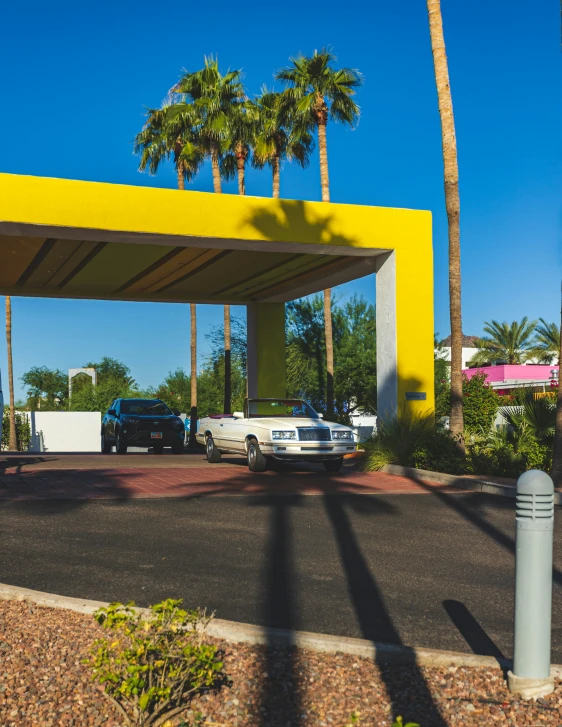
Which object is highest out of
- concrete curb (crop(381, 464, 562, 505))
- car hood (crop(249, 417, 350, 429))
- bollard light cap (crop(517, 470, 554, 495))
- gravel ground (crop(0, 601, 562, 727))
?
bollard light cap (crop(517, 470, 554, 495))

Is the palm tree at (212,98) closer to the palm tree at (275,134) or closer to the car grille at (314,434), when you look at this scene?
the palm tree at (275,134)

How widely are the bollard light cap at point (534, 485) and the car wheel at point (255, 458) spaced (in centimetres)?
1110

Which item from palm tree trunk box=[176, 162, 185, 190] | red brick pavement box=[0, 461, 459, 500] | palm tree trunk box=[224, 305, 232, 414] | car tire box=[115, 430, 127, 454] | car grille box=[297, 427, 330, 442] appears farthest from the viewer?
palm tree trunk box=[176, 162, 185, 190]

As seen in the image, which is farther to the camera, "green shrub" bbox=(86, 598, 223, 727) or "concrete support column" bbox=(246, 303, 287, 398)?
"concrete support column" bbox=(246, 303, 287, 398)

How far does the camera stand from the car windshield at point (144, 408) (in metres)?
22.8

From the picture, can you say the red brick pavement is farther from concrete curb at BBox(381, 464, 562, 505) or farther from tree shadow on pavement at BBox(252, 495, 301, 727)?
tree shadow on pavement at BBox(252, 495, 301, 727)

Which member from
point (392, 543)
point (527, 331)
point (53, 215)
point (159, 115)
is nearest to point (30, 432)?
point (159, 115)

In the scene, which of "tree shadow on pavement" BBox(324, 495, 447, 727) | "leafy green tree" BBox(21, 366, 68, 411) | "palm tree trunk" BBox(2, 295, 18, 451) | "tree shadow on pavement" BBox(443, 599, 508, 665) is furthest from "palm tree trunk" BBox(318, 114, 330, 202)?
"leafy green tree" BBox(21, 366, 68, 411)

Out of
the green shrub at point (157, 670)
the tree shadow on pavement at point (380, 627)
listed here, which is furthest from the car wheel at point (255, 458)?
the green shrub at point (157, 670)

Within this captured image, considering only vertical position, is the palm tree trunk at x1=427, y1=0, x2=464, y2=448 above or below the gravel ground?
above

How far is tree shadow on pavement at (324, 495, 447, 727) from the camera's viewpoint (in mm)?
3910

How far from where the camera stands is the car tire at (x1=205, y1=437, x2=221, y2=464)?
→ 17578 mm

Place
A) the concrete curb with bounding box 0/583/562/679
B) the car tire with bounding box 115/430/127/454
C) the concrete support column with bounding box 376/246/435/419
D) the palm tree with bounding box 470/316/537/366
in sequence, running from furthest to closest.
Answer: the palm tree with bounding box 470/316/537/366, the car tire with bounding box 115/430/127/454, the concrete support column with bounding box 376/246/435/419, the concrete curb with bounding box 0/583/562/679

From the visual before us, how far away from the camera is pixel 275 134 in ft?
102
